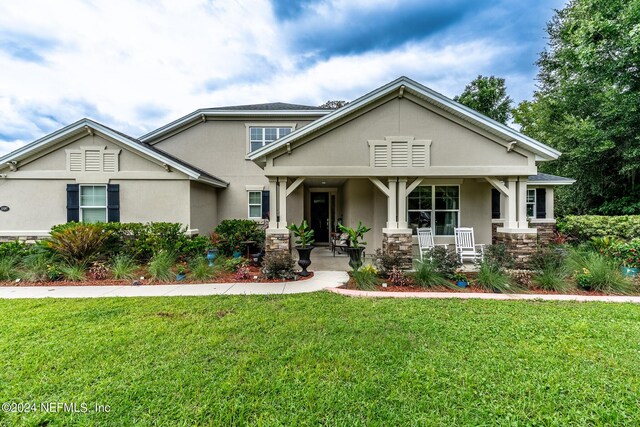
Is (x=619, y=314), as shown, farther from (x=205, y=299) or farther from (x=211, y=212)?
(x=211, y=212)

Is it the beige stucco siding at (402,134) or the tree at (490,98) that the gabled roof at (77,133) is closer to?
the beige stucco siding at (402,134)

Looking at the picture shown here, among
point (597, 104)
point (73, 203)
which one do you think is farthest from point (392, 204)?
point (597, 104)

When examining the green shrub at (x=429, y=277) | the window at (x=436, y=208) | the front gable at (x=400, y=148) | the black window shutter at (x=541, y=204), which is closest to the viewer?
the green shrub at (x=429, y=277)

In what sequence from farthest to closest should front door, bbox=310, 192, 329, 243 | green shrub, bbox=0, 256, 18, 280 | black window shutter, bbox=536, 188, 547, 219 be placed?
front door, bbox=310, 192, 329, 243, black window shutter, bbox=536, 188, 547, 219, green shrub, bbox=0, 256, 18, 280

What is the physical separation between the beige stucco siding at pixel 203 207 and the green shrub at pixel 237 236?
0.61 meters

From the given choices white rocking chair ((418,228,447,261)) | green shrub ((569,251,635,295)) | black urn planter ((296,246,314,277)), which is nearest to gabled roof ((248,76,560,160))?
black urn planter ((296,246,314,277))

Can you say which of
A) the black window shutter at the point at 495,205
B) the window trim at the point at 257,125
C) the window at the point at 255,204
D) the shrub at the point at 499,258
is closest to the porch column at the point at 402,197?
the shrub at the point at 499,258

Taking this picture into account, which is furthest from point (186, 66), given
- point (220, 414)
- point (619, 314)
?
point (619, 314)

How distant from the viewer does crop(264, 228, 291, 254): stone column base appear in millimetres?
7609

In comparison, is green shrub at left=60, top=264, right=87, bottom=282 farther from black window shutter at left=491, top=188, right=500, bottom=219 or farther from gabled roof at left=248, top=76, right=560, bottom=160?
black window shutter at left=491, top=188, right=500, bottom=219

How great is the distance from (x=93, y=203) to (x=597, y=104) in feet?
72.7

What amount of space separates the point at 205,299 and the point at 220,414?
131 inches

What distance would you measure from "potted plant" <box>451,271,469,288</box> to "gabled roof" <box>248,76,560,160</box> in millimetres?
4326

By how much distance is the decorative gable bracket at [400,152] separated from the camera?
767cm
